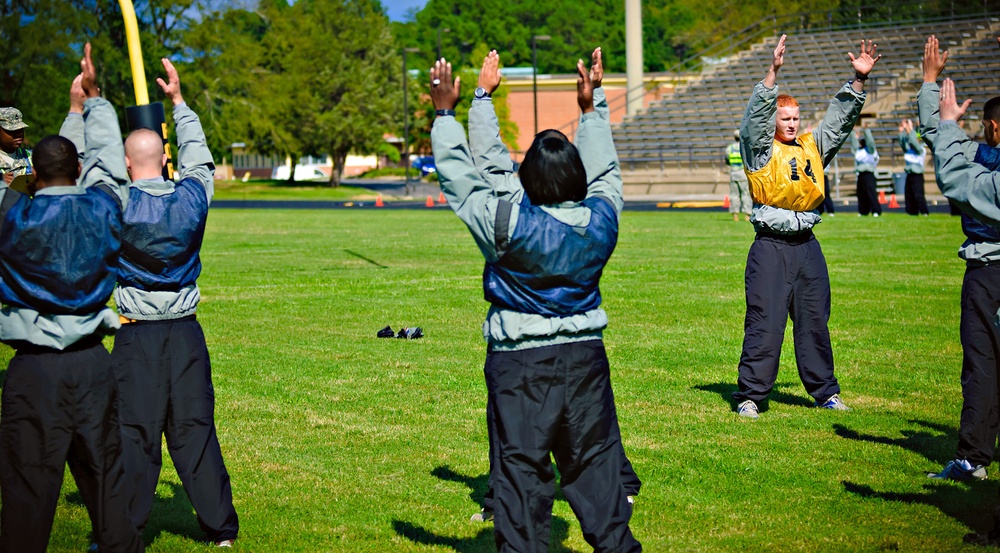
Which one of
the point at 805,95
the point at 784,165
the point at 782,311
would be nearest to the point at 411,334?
the point at 782,311

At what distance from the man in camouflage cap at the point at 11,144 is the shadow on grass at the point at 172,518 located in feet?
11.0

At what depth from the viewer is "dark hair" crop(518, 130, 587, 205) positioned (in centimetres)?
500

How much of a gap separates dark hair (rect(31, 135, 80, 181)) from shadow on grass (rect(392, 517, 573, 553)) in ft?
8.67

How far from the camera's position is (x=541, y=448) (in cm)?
502

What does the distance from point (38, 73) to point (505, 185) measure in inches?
2125

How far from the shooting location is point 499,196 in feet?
16.6

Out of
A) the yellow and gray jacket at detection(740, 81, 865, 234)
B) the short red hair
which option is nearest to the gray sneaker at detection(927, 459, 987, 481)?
the yellow and gray jacket at detection(740, 81, 865, 234)

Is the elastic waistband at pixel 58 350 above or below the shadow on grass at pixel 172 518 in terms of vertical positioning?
above

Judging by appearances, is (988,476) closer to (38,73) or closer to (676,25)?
(38,73)

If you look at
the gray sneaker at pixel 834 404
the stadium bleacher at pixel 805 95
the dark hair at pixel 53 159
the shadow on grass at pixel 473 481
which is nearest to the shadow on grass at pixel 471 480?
A: the shadow on grass at pixel 473 481

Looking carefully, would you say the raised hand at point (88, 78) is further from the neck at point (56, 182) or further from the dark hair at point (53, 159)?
the neck at point (56, 182)

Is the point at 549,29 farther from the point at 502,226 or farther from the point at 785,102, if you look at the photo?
the point at 502,226

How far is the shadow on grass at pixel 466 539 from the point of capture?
621cm

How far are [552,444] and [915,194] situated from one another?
91.9ft
